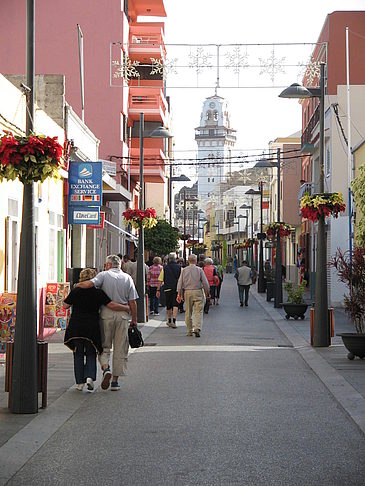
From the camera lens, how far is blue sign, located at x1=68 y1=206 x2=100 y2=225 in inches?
953

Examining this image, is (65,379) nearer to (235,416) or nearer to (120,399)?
(120,399)

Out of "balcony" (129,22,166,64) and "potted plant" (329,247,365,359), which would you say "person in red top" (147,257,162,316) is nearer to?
"potted plant" (329,247,365,359)

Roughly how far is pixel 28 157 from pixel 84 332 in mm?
2844

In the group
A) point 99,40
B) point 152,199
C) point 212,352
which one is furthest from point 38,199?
point 152,199

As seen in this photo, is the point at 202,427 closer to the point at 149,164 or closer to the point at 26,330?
the point at 26,330

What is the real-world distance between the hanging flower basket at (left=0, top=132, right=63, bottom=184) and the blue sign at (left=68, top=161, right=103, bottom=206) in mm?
13759

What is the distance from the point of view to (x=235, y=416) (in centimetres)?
998

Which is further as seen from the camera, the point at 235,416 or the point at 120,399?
the point at 120,399

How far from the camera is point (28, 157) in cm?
1009

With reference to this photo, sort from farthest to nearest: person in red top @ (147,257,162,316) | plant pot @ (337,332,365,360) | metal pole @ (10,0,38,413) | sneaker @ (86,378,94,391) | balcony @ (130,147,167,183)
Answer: balcony @ (130,147,167,183), person in red top @ (147,257,162,316), plant pot @ (337,332,365,360), sneaker @ (86,378,94,391), metal pole @ (10,0,38,413)

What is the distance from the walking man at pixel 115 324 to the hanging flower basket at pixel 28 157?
2386mm

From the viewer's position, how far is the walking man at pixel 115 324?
1225 centimetres

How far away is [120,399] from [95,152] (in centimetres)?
2136

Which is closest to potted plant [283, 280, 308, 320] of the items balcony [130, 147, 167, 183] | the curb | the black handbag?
the curb
